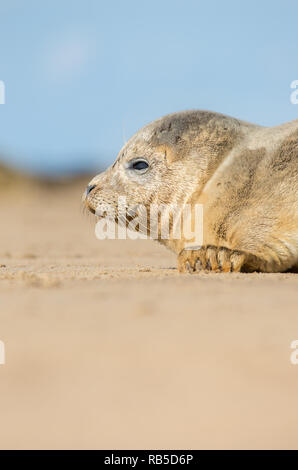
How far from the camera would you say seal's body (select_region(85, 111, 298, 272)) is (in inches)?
198

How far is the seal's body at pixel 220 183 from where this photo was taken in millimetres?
5035

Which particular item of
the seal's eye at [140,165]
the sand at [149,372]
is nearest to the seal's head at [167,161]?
the seal's eye at [140,165]

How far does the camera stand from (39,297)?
12.3 ft

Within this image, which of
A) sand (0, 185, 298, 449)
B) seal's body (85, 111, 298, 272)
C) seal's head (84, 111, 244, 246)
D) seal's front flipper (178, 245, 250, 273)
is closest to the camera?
sand (0, 185, 298, 449)

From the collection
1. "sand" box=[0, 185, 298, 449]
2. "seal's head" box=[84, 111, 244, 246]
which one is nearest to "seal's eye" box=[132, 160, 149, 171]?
"seal's head" box=[84, 111, 244, 246]

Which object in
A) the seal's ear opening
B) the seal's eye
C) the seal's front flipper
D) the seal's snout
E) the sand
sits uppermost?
the seal's ear opening

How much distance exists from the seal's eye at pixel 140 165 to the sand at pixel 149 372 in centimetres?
237

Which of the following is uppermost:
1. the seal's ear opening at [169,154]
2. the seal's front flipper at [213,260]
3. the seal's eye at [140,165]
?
the seal's ear opening at [169,154]

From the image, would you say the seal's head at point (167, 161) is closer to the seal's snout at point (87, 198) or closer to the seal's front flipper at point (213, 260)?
the seal's snout at point (87, 198)

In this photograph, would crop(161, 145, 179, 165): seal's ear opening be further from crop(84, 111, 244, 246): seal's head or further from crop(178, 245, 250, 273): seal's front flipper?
crop(178, 245, 250, 273): seal's front flipper
